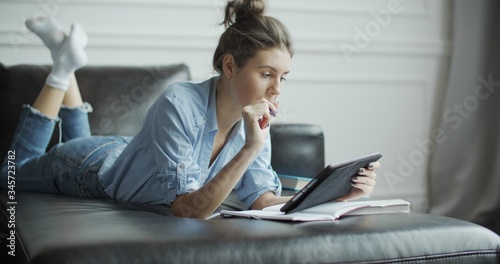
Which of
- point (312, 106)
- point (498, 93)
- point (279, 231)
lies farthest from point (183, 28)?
point (279, 231)

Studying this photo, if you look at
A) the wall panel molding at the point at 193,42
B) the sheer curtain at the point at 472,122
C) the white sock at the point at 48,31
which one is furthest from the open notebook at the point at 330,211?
the sheer curtain at the point at 472,122

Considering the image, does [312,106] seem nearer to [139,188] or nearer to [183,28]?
[183,28]

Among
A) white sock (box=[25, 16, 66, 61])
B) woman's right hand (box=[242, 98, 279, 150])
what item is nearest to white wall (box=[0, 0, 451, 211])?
white sock (box=[25, 16, 66, 61])

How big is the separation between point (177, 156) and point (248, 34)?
1.23ft

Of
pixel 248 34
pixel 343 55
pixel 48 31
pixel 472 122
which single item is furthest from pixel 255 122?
pixel 472 122

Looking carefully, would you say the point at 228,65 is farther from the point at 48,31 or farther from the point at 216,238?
the point at 48,31

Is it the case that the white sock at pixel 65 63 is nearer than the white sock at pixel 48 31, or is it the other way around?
the white sock at pixel 65 63

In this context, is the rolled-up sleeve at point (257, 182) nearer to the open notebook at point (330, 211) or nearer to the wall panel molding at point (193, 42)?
the open notebook at point (330, 211)

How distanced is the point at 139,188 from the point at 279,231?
0.66 metres

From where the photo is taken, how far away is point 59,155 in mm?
2072

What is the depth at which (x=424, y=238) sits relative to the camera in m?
1.27

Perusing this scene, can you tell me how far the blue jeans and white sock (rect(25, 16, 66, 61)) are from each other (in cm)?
25

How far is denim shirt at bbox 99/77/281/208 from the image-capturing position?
5.17ft

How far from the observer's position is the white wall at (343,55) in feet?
9.20
